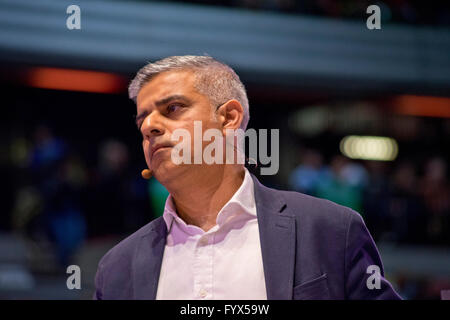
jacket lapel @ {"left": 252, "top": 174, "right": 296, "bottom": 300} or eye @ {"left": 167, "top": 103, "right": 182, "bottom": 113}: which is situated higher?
eye @ {"left": 167, "top": 103, "right": 182, "bottom": 113}

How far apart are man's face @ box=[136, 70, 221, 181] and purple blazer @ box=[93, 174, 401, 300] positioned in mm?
207

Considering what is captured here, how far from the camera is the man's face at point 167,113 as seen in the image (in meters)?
1.36

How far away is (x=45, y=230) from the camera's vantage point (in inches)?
213

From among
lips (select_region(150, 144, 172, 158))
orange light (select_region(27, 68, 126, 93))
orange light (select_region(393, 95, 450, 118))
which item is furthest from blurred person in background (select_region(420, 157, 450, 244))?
lips (select_region(150, 144, 172, 158))

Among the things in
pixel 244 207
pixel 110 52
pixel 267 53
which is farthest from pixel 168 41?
pixel 244 207

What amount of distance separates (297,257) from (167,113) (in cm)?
48

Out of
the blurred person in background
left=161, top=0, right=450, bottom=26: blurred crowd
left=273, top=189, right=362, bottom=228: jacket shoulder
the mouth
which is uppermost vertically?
left=161, top=0, right=450, bottom=26: blurred crowd

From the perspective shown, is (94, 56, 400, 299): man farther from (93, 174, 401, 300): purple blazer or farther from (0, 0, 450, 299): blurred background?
(0, 0, 450, 299): blurred background

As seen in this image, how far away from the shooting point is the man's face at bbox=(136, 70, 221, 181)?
1.36 metres

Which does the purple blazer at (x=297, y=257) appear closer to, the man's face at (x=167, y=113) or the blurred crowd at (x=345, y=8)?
the man's face at (x=167, y=113)

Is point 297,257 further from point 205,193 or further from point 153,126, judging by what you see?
point 153,126
